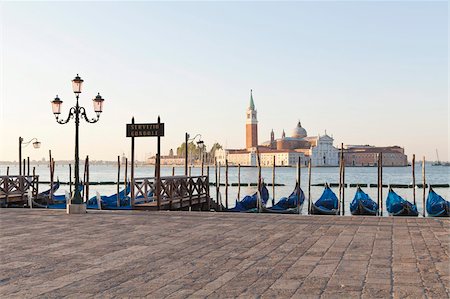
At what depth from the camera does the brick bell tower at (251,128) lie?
475 ft

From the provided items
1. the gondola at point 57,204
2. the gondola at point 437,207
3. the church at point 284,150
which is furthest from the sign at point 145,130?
the church at point 284,150

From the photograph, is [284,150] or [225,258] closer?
[225,258]

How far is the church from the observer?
138750 mm

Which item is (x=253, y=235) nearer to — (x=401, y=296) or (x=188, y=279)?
(x=188, y=279)

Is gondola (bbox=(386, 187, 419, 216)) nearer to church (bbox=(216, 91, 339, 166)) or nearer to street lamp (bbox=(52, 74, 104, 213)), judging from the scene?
street lamp (bbox=(52, 74, 104, 213))

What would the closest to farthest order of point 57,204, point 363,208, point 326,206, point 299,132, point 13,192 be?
point 363,208, point 13,192, point 326,206, point 57,204, point 299,132

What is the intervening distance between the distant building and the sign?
5432 inches

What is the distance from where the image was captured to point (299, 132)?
15612 cm

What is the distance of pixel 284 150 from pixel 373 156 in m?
25.1

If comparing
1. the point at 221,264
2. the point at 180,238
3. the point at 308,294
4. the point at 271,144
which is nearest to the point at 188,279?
the point at 221,264

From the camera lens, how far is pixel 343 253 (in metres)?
6.57

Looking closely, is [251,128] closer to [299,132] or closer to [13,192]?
[299,132]

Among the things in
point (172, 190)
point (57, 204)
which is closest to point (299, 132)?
point (57, 204)

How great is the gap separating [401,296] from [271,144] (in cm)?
14859
